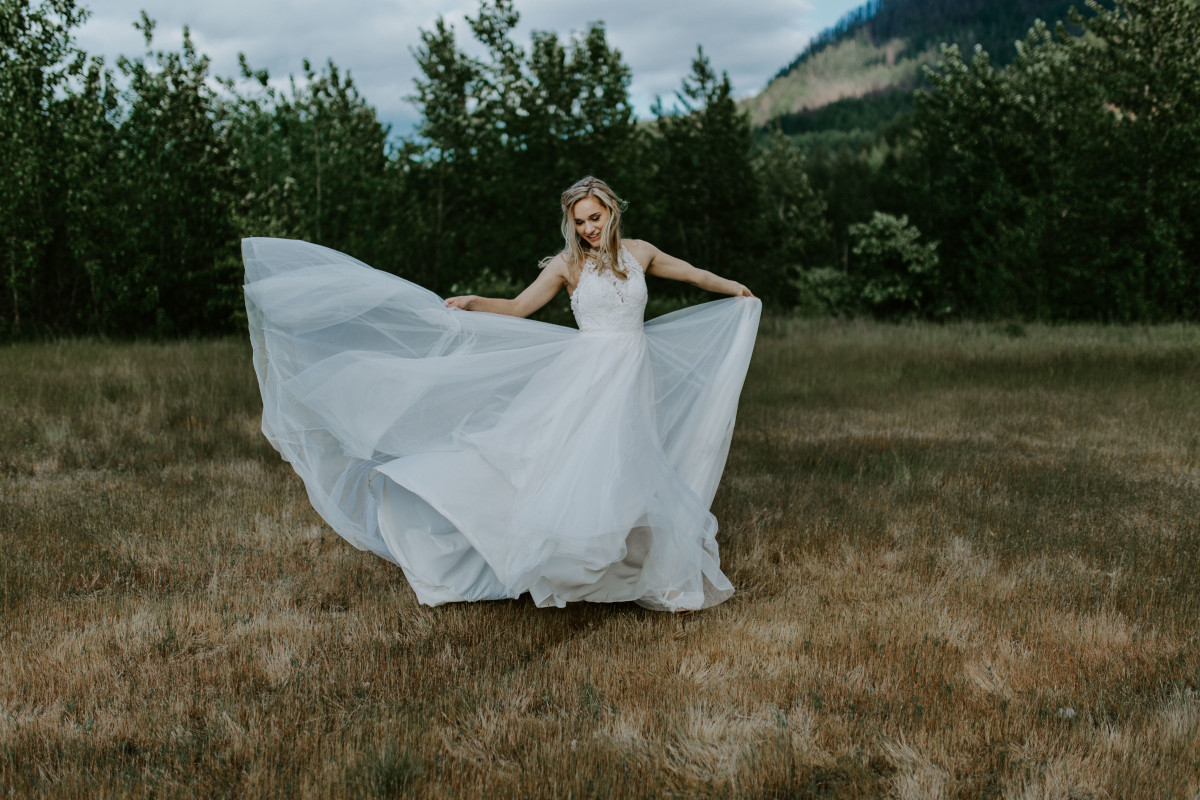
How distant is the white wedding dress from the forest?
16754 millimetres

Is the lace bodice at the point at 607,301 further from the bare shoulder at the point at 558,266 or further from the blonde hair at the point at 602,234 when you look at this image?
the bare shoulder at the point at 558,266

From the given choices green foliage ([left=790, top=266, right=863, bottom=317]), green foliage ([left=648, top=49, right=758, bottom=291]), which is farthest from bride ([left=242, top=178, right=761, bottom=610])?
green foliage ([left=790, top=266, right=863, bottom=317])

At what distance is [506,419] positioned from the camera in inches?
193

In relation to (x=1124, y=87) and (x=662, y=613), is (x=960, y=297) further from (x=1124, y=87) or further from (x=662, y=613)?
(x=662, y=613)

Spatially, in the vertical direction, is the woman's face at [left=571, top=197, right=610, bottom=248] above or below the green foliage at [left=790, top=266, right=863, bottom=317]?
above

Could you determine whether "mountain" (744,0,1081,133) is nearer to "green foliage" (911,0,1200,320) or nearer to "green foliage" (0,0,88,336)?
"green foliage" (911,0,1200,320)

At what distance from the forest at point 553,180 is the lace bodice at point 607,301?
17.8 m

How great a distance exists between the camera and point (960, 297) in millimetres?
41875

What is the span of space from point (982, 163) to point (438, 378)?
137 ft

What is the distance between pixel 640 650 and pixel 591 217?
245 centimetres

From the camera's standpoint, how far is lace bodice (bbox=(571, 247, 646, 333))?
16.4 feet

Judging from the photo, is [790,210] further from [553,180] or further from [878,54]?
[878,54]

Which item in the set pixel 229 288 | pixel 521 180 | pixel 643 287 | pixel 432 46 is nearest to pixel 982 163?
pixel 521 180

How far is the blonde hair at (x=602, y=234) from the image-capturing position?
4965mm
